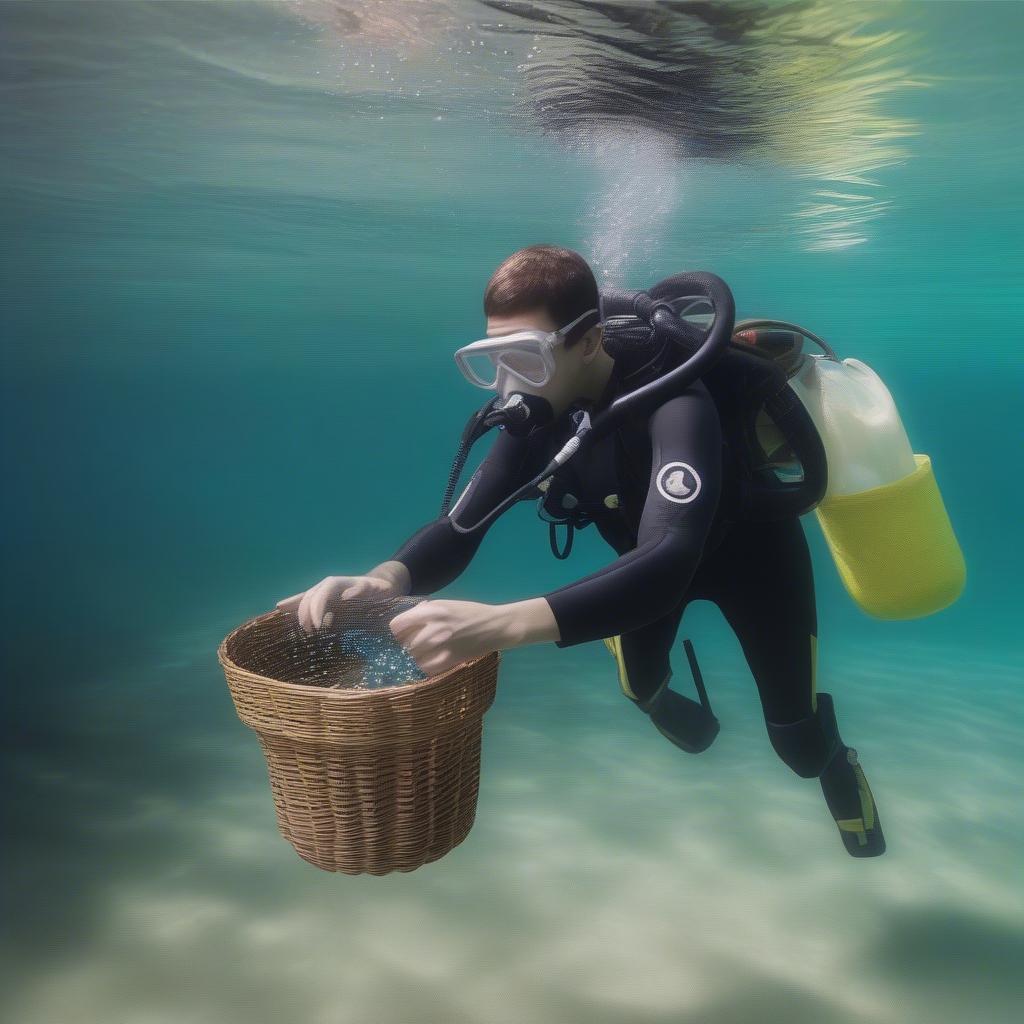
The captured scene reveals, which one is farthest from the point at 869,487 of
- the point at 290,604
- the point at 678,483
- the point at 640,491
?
the point at 290,604

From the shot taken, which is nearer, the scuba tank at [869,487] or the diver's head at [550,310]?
the diver's head at [550,310]

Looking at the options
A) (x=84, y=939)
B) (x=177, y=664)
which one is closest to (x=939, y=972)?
(x=84, y=939)

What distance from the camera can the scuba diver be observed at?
8.57ft

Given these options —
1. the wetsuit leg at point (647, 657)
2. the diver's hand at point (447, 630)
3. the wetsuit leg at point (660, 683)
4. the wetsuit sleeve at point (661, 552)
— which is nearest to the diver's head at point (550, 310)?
the wetsuit sleeve at point (661, 552)

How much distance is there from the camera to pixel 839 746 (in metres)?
4.38

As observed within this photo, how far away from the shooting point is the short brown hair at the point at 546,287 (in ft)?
10.3

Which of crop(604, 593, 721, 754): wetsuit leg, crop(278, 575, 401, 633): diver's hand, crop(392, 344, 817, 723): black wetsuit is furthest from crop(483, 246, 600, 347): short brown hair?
crop(604, 593, 721, 754): wetsuit leg

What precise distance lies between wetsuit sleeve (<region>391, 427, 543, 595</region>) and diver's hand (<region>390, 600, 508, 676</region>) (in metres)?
1.12

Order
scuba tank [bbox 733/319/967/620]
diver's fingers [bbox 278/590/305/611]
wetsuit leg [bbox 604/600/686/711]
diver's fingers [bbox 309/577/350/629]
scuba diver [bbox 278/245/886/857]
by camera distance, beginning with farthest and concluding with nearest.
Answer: wetsuit leg [bbox 604/600/686/711], scuba tank [bbox 733/319/967/620], diver's fingers [bbox 278/590/305/611], diver's fingers [bbox 309/577/350/629], scuba diver [bbox 278/245/886/857]

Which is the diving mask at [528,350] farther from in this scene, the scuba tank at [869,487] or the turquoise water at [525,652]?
the turquoise water at [525,652]

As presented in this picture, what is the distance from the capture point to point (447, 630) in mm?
2482

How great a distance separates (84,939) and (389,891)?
67.6 inches

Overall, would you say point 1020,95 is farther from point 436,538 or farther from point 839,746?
point 436,538

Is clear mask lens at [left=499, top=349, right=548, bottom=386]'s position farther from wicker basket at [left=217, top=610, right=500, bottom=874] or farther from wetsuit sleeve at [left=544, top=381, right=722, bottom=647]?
wicker basket at [left=217, top=610, right=500, bottom=874]
